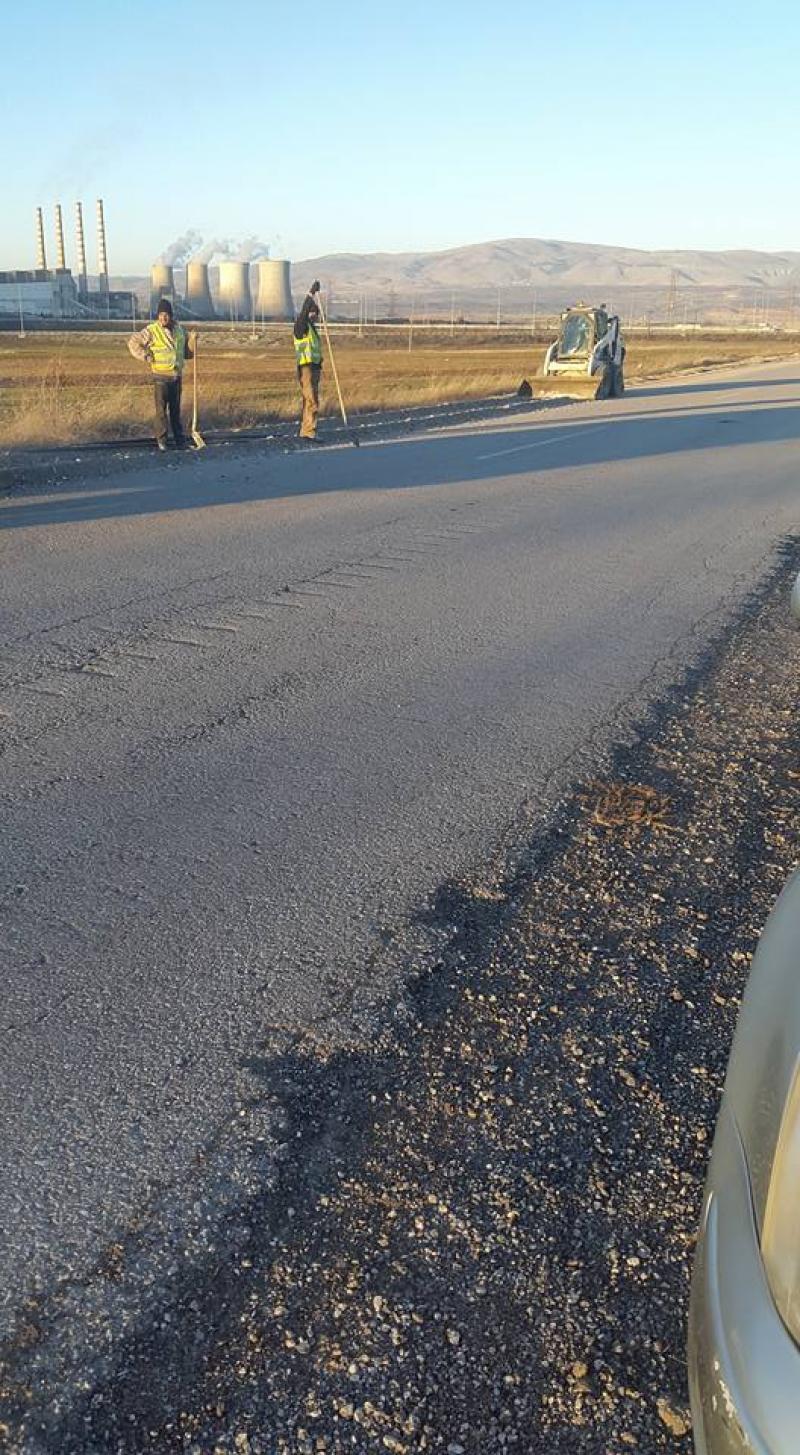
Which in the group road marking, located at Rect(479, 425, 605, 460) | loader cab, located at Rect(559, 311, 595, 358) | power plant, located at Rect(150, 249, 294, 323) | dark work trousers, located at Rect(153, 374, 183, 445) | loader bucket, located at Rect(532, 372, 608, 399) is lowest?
road marking, located at Rect(479, 425, 605, 460)

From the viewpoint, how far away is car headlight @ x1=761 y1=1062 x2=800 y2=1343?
5.50 feet

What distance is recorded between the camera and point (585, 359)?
1232 inches

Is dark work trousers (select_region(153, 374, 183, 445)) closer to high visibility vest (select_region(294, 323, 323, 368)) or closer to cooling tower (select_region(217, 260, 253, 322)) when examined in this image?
high visibility vest (select_region(294, 323, 323, 368))

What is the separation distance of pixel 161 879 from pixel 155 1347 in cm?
206

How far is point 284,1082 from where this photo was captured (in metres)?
3.22

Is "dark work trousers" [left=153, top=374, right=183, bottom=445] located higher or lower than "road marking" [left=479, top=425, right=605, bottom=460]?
higher

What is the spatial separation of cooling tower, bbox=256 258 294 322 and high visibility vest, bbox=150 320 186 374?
135 meters

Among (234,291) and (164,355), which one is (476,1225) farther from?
(234,291)

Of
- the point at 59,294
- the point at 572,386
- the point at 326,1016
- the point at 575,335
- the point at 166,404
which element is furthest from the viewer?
the point at 59,294

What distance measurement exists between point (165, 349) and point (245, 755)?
1241cm

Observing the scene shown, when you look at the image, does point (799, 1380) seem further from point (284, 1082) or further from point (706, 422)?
point (706, 422)

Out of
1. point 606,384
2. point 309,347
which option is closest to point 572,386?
point 606,384

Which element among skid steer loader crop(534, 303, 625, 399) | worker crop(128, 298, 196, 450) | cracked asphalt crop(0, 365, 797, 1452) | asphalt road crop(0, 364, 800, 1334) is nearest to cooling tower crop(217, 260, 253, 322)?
skid steer loader crop(534, 303, 625, 399)

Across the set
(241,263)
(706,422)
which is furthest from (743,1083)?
(241,263)
